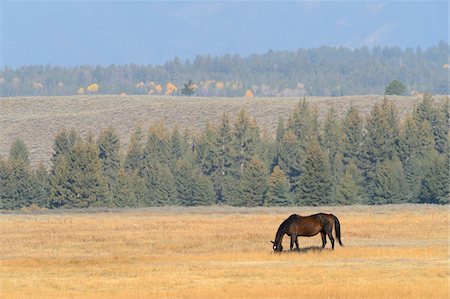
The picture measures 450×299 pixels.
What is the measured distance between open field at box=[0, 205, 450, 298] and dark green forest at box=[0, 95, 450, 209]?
2641 cm

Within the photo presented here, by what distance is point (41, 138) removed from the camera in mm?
166125

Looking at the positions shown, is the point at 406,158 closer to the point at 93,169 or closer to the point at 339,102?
the point at 93,169

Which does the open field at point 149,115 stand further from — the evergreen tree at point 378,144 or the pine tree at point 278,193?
the pine tree at point 278,193

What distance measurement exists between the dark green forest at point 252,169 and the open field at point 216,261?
26.4 m

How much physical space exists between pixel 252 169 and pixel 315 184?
6.19 m

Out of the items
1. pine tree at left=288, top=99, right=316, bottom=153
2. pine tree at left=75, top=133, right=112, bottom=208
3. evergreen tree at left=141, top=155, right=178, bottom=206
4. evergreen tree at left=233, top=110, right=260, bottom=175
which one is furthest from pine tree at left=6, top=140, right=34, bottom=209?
pine tree at left=288, top=99, right=316, bottom=153

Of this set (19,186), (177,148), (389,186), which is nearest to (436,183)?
(389,186)

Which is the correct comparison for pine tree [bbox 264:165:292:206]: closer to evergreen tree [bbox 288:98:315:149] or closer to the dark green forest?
the dark green forest

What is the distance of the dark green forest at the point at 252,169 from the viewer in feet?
294

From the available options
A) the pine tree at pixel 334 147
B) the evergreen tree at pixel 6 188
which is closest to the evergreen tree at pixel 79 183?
the evergreen tree at pixel 6 188

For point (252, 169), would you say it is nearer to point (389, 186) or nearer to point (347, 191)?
point (347, 191)

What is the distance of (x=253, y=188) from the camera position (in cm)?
9181

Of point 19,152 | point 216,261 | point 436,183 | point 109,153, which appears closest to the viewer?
point 216,261

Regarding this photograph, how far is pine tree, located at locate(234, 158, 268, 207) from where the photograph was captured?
91.4 meters
